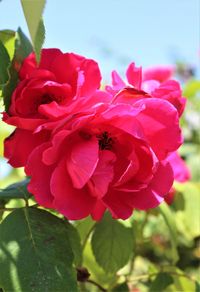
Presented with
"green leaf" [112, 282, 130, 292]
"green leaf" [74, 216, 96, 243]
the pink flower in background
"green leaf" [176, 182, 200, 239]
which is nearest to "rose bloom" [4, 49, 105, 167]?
"green leaf" [74, 216, 96, 243]

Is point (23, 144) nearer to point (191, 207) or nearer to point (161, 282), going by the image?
point (161, 282)

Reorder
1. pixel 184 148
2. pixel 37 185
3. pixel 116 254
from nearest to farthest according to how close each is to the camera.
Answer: pixel 37 185
pixel 116 254
pixel 184 148

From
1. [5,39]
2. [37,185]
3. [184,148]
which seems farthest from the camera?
[184,148]

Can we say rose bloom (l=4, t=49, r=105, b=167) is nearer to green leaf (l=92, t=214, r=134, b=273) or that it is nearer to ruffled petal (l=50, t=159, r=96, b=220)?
ruffled petal (l=50, t=159, r=96, b=220)

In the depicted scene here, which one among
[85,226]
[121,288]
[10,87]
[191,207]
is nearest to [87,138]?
[10,87]

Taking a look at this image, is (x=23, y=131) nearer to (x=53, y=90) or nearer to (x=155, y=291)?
(x=53, y=90)

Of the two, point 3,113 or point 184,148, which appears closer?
point 3,113

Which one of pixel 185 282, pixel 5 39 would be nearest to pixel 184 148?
pixel 185 282
